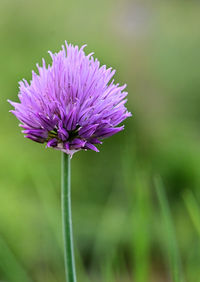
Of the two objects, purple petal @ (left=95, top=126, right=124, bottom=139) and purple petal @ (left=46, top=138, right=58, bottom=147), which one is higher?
purple petal @ (left=95, top=126, right=124, bottom=139)

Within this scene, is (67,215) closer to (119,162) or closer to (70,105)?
(70,105)

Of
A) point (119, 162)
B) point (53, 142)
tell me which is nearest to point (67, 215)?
point (53, 142)

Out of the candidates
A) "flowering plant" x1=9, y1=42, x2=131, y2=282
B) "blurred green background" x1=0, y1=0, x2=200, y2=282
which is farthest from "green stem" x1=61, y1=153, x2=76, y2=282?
"blurred green background" x1=0, y1=0, x2=200, y2=282

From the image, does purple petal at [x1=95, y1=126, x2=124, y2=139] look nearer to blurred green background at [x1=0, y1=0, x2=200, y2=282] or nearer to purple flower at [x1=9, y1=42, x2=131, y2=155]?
purple flower at [x1=9, y1=42, x2=131, y2=155]

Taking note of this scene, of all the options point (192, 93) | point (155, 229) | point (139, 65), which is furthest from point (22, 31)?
point (155, 229)

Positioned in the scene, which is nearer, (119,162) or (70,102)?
(70,102)

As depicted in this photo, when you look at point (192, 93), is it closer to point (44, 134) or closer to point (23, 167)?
point (23, 167)

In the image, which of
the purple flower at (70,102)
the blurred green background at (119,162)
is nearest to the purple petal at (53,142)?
the purple flower at (70,102)
